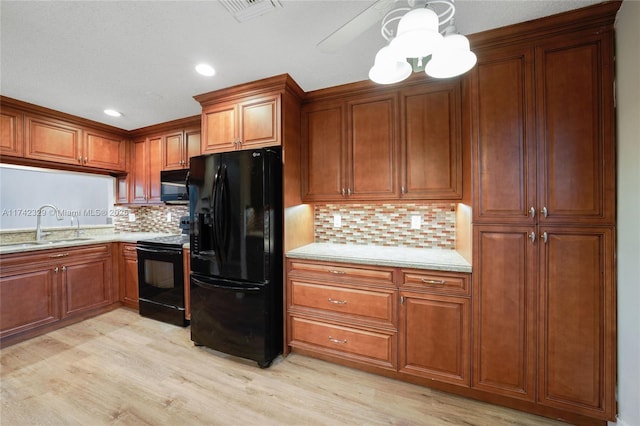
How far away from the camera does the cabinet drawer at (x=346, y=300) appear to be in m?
1.83

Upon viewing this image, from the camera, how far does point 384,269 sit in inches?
72.3

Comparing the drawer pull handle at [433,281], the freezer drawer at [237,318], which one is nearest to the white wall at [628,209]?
the drawer pull handle at [433,281]

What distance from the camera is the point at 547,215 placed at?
1460mm

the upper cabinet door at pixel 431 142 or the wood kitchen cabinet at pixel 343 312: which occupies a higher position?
the upper cabinet door at pixel 431 142

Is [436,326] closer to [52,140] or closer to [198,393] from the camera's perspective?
[198,393]

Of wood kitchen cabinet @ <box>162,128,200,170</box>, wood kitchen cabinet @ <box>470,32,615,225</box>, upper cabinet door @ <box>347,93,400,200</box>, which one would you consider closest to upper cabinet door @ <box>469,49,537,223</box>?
wood kitchen cabinet @ <box>470,32,615,225</box>

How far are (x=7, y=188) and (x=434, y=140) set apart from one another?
4.55 metres

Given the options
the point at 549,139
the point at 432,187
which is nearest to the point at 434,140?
the point at 432,187

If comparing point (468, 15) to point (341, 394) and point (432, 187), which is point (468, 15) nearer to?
point (432, 187)

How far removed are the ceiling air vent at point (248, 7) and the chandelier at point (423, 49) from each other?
26.5 inches

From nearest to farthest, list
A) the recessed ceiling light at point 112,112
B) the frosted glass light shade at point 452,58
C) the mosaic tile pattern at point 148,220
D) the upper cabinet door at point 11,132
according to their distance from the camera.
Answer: the frosted glass light shade at point 452,58 < the upper cabinet door at point 11,132 < the recessed ceiling light at point 112,112 < the mosaic tile pattern at point 148,220

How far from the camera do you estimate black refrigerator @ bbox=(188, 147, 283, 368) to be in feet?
6.55

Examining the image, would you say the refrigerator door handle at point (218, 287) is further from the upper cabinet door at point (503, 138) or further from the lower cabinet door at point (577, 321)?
the lower cabinet door at point (577, 321)

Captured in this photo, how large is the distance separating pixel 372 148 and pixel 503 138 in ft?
3.06
